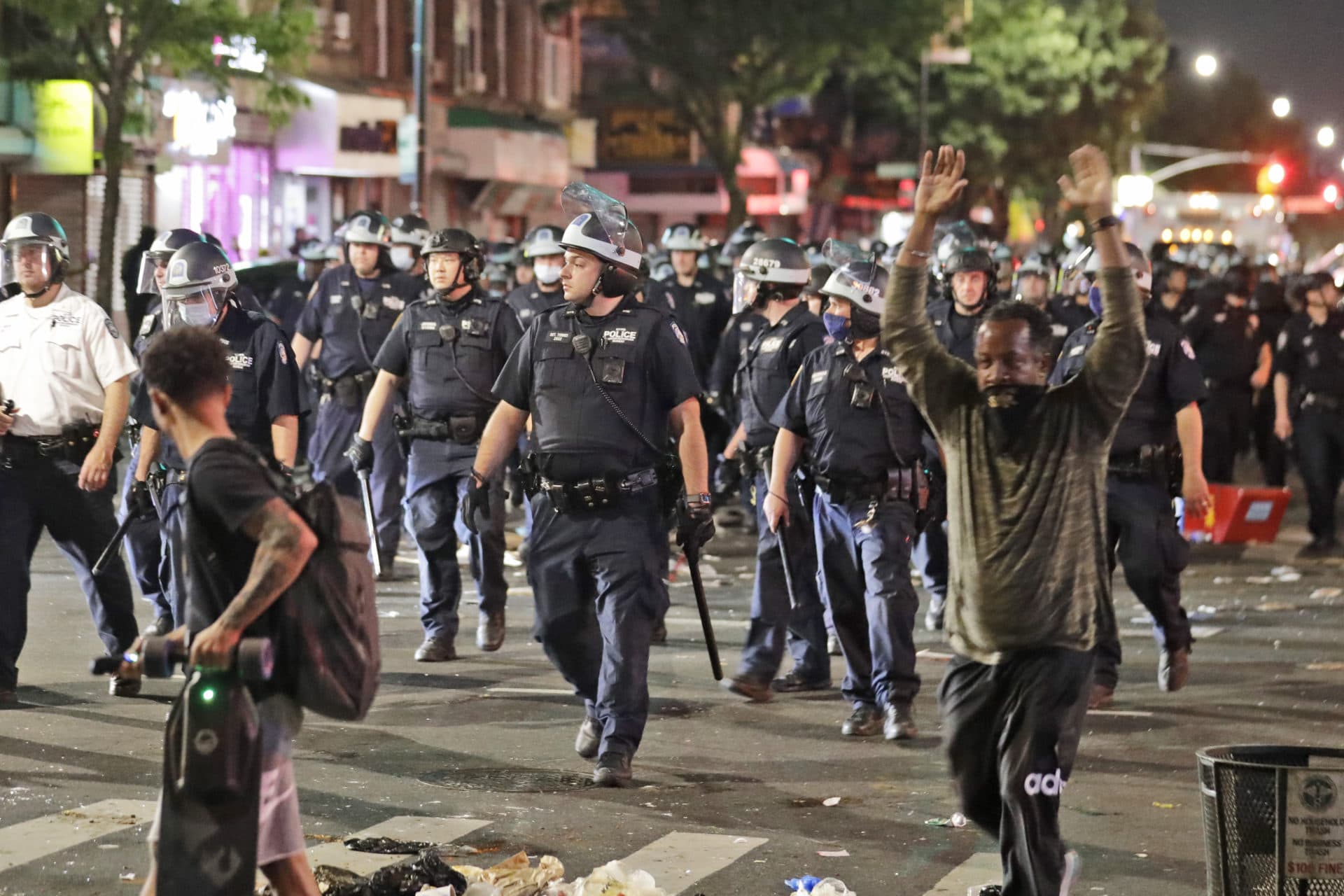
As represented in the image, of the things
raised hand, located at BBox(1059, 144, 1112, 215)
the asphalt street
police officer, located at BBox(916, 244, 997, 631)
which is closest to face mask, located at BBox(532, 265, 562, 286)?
police officer, located at BBox(916, 244, 997, 631)

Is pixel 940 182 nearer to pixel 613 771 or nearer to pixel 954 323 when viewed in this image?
pixel 613 771

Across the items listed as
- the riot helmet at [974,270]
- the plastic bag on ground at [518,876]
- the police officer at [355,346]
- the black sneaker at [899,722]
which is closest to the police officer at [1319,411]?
the riot helmet at [974,270]

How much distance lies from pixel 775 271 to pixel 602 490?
2.80 metres

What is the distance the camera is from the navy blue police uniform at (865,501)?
994 centimetres

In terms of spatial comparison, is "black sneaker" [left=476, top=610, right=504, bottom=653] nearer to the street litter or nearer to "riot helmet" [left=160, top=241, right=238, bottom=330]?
"riot helmet" [left=160, top=241, right=238, bottom=330]

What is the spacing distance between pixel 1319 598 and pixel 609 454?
781cm

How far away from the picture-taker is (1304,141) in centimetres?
16075

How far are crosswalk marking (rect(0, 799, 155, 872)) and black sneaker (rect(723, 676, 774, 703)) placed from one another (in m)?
3.35

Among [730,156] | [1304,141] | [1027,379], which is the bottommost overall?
[1027,379]

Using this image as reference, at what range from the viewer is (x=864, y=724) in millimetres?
9969

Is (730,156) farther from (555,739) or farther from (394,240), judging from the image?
(555,739)

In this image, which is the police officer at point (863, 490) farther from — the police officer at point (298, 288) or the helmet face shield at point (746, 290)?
the police officer at point (298, 288)

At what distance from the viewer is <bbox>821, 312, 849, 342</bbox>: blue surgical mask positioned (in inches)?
411

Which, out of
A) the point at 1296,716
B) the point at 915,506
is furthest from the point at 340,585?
the point at 1296,716
